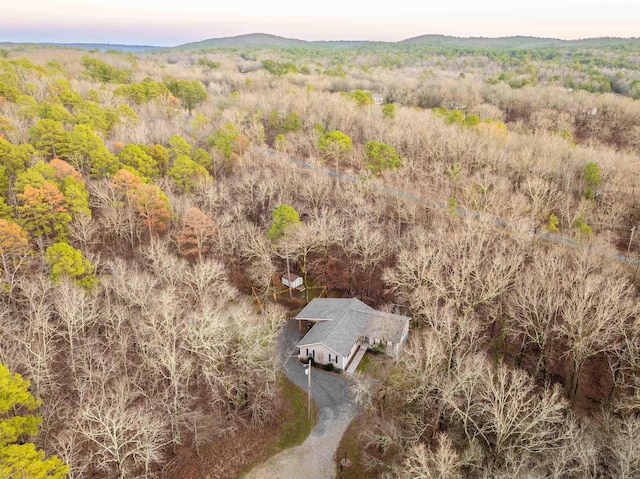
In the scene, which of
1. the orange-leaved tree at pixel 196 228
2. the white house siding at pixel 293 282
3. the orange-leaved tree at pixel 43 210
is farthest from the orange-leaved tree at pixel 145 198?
the white house siding at pixel 293 282

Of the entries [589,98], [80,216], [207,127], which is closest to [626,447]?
[80,216]

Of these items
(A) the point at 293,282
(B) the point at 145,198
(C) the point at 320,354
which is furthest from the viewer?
(A) the point at 293,282

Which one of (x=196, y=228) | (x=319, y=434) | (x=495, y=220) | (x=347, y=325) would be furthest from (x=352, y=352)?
(x=495, y=220)

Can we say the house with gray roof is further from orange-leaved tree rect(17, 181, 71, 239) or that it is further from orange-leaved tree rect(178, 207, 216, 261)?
orange-leaved tree rect(17, 181, 71, 239)

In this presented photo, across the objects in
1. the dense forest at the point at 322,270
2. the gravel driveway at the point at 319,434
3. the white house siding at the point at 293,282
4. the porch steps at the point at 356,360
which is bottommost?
the gravel driveway at the point at 319,434

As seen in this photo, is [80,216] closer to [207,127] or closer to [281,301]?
[281,301]

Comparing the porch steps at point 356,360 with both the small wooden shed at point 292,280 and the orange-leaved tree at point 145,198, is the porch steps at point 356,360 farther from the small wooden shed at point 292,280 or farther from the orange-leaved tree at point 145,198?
the orange-leaved tree at point 145,198

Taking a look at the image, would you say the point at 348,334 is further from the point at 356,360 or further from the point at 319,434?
the point at 319,434
